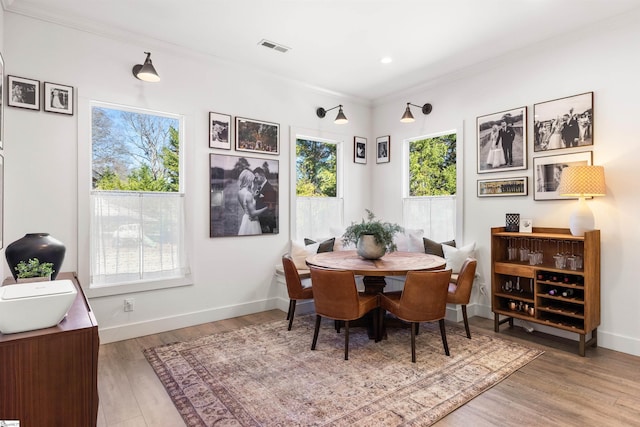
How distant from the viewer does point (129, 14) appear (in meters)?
3.10

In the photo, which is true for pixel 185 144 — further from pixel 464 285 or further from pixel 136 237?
pixel 464 285

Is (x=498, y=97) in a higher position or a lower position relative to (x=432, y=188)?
higher

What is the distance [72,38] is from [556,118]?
468 centimetres

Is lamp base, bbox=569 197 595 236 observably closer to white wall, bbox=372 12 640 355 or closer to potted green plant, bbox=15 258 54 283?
white wall, bbox=372 12 640 355

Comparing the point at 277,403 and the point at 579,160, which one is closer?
the point at 277,403

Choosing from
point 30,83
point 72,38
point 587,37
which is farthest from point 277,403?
point 587,37

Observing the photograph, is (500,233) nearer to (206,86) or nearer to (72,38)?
(206,86)

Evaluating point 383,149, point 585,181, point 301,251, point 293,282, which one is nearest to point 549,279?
point 585,181

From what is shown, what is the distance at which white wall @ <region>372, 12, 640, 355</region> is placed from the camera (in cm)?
310

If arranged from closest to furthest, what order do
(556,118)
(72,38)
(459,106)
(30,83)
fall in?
1. (30,83)
2. (72,38)
3. (556,118)
4. (459,106)

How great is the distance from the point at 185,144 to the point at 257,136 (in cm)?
88

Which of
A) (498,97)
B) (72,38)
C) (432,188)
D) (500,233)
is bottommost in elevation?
(500,233)

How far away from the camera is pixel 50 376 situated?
1.42m

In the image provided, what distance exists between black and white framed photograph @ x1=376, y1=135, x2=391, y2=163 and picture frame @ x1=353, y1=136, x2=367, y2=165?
0.66 ft
